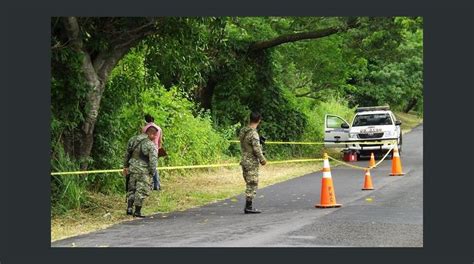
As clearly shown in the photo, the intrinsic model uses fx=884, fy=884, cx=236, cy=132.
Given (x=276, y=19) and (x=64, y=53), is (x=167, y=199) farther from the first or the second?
(x=276, y=19)

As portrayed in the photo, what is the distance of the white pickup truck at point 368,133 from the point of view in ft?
98.0

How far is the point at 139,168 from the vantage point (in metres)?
14.5

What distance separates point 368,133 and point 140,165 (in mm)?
16642

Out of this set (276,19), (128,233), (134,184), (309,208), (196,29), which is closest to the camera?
(128,233)

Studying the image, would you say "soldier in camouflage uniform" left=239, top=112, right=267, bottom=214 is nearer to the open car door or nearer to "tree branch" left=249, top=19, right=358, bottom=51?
"tree branch" left=249, top=19, right=358, bottom=51

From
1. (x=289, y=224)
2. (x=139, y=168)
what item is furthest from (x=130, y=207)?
(x=289, y=224)

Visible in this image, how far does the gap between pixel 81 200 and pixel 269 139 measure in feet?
55.6

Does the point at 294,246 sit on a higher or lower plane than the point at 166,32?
lower

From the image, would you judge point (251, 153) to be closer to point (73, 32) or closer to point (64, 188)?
point (64, 188)

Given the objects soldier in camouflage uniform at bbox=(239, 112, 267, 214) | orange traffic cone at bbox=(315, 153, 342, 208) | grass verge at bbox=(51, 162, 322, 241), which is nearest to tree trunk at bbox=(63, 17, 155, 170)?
grass verge at bbox=(51, 162, 322, 241)

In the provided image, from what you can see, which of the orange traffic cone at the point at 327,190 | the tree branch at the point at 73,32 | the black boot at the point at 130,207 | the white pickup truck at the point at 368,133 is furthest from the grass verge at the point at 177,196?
the tree branch at the point at 73,32

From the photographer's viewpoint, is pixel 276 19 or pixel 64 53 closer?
pixel 64 53

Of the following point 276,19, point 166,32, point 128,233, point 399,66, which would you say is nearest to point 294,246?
point 128,233

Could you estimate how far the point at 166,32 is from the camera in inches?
649
